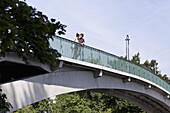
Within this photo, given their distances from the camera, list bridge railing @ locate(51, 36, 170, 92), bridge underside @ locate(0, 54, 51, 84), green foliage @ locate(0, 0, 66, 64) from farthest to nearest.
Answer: bridge railing @ locate(51, 36, 170, 92) → bridge underside @ locate(0, 54, 51, 84) → green foliage @ locate(0, 0, 66, 64)

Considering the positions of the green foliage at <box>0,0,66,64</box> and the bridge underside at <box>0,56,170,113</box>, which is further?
the bridge underside at <box>0,56,170,113</box>

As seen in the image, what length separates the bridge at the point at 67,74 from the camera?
1261 centimetres

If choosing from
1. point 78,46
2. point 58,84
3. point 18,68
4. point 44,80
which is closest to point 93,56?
point 78,46

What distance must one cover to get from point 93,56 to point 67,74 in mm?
2526

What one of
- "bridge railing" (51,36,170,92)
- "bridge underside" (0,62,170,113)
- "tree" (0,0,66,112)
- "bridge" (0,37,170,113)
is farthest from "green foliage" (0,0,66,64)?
"bridge railing" (51,36,170,92)

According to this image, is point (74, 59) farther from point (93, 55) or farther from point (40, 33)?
point (40, 33)

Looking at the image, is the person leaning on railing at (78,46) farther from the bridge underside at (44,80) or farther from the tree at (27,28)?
the tree at (27,28)

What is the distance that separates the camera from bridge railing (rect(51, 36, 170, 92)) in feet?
48.8

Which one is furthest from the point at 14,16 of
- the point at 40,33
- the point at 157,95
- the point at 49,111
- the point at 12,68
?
the point at 49,111

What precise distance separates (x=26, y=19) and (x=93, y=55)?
9.39 metres

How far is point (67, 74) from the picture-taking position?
50.2 ft

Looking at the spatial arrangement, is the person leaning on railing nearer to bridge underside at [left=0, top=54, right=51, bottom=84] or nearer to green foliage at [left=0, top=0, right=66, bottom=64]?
bridge underside at [left=0, top=54, right=51, bottom=84]

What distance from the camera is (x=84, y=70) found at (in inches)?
662

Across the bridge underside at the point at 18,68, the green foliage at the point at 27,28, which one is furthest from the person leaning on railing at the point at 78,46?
the green foliage at the point at 27,28
